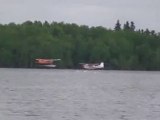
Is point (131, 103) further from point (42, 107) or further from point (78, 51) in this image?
point (78, 51)

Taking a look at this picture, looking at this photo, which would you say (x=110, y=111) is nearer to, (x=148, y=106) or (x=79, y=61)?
(x=148, y=106)

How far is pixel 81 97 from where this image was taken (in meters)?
65.0

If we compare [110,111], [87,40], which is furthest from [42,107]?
[87,40]

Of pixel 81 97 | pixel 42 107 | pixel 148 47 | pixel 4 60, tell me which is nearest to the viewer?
pixel 42 107

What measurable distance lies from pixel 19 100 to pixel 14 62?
12304 cm

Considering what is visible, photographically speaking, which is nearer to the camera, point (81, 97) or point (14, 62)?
point (81, 97)

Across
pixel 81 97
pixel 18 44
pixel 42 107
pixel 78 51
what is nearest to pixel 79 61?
pixel 78 51

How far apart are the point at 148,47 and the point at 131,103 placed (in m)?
135

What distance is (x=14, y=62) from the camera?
182m

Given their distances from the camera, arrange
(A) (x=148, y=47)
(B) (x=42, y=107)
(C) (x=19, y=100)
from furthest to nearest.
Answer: (A) (x=148, y=47)
(C) (x=19, y=100)
(B) (x=42, y=107)

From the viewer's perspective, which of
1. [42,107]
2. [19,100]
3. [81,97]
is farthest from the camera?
[81,97]

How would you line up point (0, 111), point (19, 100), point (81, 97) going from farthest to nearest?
point (81, 97)
point (19, 100)
point (0, 111)

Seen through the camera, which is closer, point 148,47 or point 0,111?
point 0,111

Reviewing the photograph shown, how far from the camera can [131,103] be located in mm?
59688
